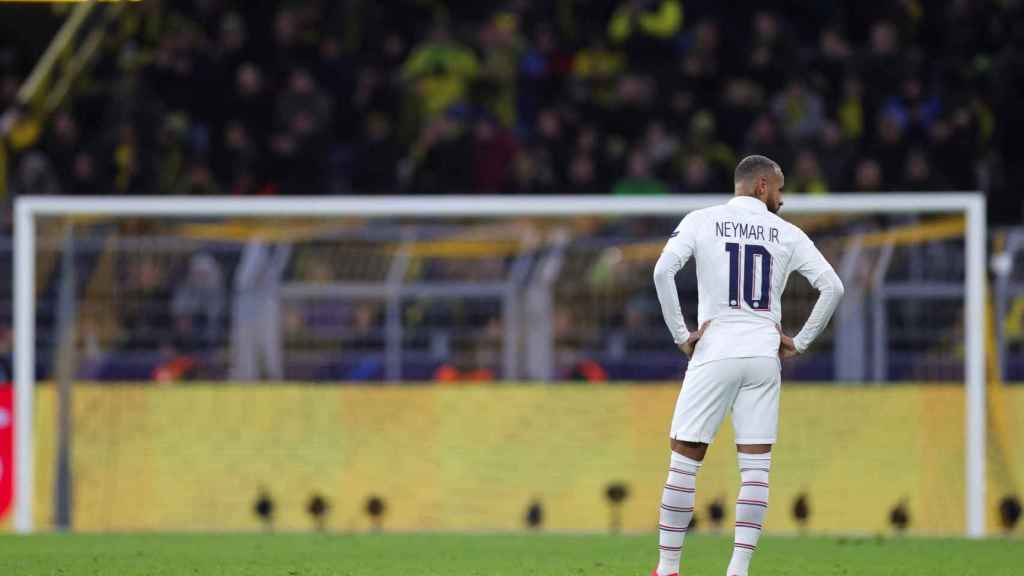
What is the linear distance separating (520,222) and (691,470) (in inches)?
195

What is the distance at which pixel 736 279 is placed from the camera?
22.1ft

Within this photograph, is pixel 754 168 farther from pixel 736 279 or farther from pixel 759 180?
pixel 736 279

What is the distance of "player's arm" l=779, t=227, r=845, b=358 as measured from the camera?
6.81m

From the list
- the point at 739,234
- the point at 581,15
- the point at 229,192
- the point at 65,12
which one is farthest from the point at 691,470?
the point at 65,12

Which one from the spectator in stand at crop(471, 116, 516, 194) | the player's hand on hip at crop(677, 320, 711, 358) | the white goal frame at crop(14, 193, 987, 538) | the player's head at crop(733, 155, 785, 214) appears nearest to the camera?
the player's hand on hip at crop(677, 320, 711, 358)

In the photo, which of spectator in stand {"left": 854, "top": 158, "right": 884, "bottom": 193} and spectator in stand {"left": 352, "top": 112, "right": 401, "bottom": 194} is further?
spectator in stand {"left": 352, "top": 112, "right": 401, "bottom": 194}

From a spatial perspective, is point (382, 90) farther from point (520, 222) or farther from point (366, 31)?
point (520, 222)

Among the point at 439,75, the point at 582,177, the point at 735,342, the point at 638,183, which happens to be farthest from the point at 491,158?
the point at 735,342

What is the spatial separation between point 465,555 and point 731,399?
96.0 inches

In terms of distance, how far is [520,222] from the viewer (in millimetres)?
11531

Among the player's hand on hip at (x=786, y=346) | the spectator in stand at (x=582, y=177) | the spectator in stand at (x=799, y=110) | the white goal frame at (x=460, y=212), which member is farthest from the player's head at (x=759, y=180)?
the spectator in stand at (x=799, y=110)

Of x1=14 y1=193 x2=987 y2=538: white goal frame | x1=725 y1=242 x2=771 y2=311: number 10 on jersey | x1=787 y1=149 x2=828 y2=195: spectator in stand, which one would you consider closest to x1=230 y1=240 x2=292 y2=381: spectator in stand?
x1=14 y1=193 x2=987 y2=538: white goal frame

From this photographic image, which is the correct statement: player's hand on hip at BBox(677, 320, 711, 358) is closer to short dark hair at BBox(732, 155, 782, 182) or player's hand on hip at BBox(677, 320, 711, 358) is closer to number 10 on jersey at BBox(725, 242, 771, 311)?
number 10 on jersey at BBox(725, 242, 771, 311)

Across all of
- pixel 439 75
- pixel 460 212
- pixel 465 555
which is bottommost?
pixel 465 555
